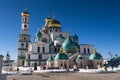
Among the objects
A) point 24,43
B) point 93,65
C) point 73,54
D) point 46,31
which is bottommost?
point 93,65

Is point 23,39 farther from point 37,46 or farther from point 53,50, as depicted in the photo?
point 53,50

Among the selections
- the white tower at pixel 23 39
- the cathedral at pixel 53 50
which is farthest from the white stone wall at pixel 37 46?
the white tower at pixel 23 39

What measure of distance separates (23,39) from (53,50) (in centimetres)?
1229

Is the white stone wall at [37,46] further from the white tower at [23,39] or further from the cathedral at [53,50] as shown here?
the white tower at [23,39]

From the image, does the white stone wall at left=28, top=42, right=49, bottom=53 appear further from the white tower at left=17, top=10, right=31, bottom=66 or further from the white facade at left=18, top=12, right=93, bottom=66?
the white tower at left=17, top=10, right=31, bottom=66

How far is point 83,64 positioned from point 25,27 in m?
27.6

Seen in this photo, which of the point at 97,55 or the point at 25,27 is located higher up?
the point at 25,27

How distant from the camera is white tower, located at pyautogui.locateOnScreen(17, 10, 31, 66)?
5723 cm

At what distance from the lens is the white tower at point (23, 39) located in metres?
57.2

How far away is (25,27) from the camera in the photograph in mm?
60406

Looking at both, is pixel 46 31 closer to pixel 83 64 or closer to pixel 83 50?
pixel 83 50

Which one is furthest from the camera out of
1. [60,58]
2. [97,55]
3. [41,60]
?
[41,60]

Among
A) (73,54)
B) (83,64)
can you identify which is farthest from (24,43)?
(83,64)

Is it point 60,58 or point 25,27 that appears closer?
point 60,58
